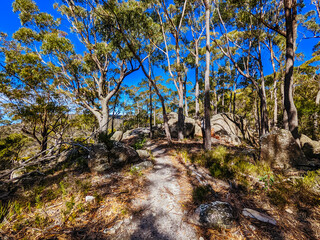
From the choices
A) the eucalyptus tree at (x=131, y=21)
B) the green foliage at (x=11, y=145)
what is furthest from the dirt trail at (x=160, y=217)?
the green foliage at (x=11, y=145)

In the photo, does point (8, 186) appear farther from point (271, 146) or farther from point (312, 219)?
point (271, 146)

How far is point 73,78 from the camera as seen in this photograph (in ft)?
33.8

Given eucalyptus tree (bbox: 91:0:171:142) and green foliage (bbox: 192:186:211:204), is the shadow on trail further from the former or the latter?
eucalyptus tree (bbox: 91:0:171:142)

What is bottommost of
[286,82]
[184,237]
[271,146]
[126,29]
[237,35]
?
[184,237]

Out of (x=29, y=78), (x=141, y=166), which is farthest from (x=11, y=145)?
(x=141, y=166)

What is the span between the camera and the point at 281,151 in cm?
407

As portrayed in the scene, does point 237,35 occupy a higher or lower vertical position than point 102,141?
higher

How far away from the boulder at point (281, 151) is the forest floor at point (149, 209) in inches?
49.3

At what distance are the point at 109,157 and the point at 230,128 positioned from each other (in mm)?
12477

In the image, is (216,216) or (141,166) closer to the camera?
(216,216)

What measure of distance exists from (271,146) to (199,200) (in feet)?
11.7

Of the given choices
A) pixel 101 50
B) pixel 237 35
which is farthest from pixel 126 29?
pixel 237 35

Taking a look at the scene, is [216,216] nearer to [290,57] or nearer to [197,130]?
[290,57]

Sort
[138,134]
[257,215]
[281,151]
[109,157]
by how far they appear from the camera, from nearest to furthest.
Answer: [257,215], [281,151], [109,157], [138,134]
